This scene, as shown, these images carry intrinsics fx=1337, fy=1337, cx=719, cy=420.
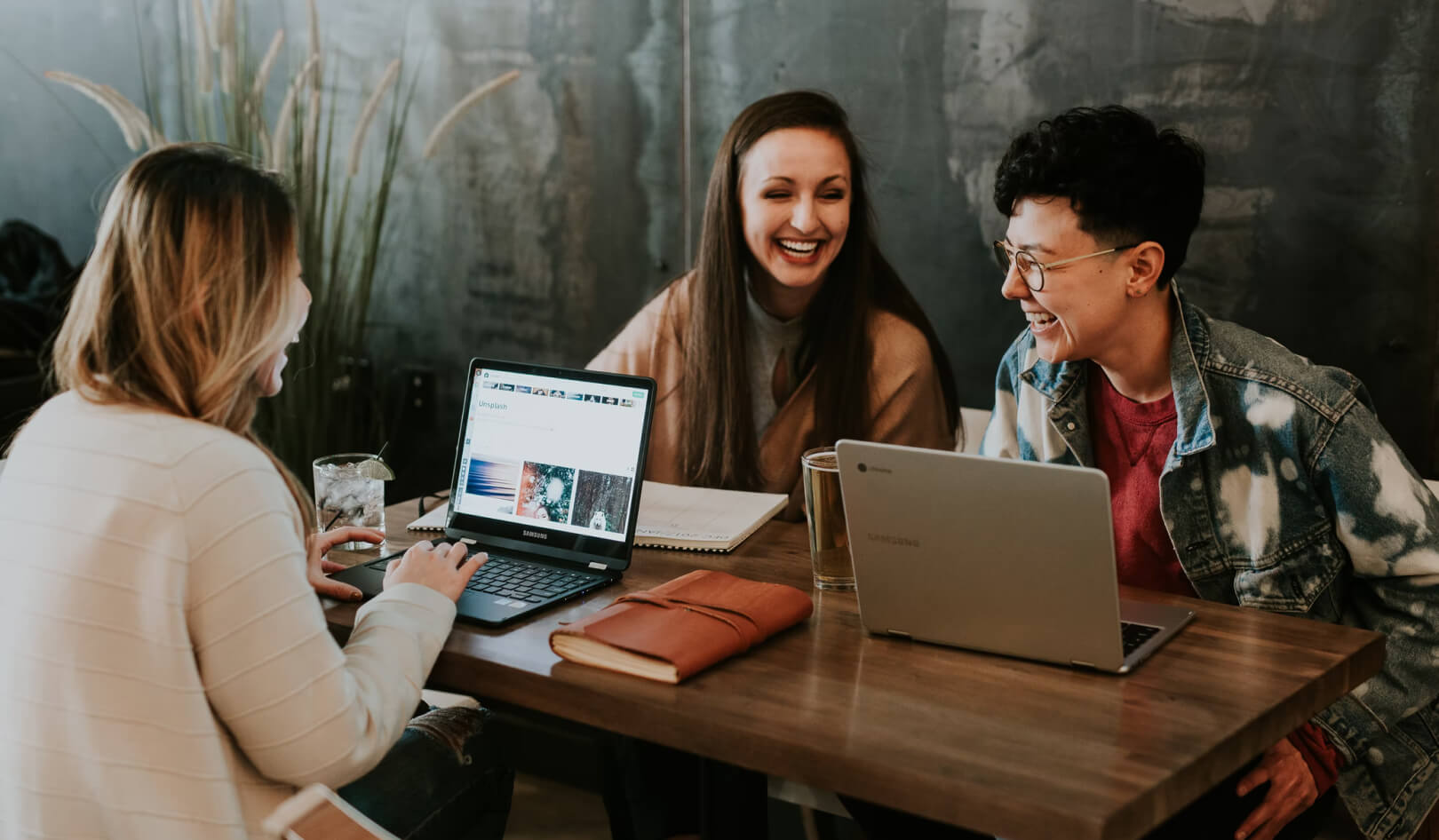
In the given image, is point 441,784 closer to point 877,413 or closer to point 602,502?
point 602,502

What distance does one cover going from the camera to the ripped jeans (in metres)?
1.48

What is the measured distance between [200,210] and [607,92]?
213cm

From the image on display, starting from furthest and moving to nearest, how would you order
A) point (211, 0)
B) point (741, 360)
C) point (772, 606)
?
point (211, 0) < point (741, 360) < point (772, 606)

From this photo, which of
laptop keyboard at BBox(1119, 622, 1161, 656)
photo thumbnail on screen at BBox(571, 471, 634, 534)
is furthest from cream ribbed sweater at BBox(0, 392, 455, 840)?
laptop keyboard at BBox(1119, 622, 1161, 656)

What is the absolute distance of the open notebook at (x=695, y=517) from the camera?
1756 mm

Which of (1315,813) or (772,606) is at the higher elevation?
(772,606)

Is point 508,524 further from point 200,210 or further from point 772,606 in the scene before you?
point 200,210

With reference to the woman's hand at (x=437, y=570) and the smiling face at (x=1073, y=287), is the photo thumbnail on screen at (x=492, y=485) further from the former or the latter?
the smiling face at (x=1073, y=287)

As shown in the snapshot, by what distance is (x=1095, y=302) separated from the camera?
177 centimetres

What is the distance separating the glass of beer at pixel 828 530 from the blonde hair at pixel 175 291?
65 centimetres

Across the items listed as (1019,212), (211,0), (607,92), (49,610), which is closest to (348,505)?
(49,610)

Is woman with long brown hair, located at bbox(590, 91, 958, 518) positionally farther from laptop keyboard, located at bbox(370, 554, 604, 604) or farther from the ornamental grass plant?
the ornamental grass plant

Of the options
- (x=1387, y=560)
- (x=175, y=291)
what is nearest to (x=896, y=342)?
(x=1387, y=560)

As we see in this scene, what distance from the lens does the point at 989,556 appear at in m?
1.31
